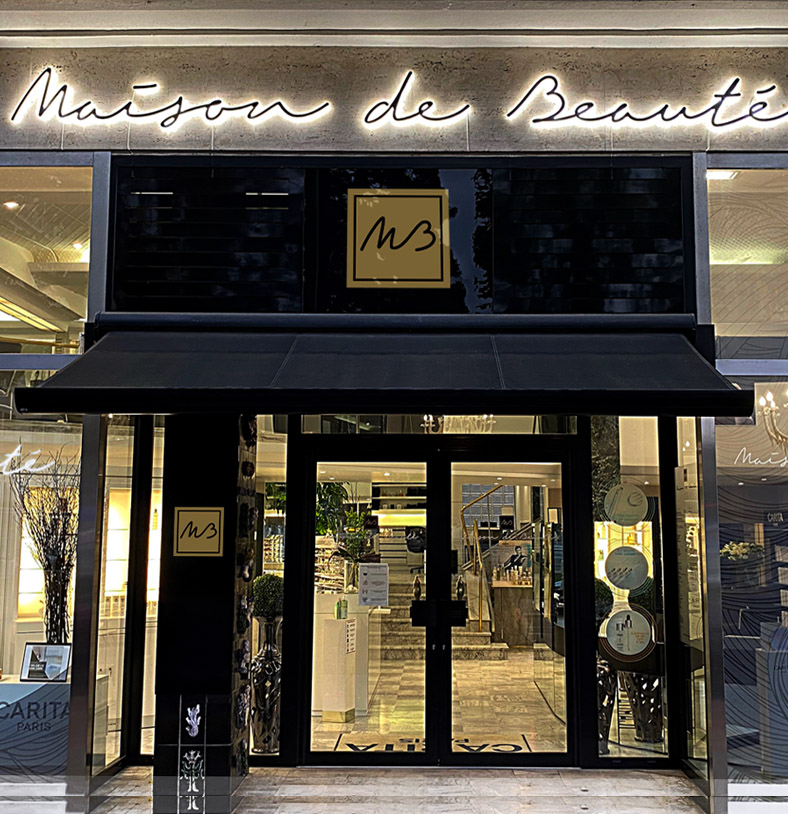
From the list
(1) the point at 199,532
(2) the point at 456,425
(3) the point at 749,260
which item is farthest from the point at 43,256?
(3) the point at 749,260

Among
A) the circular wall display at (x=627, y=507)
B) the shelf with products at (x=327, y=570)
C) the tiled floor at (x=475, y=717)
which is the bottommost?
the tiled floor at (x=475, y=717)

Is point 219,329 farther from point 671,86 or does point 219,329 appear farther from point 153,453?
point 671,86

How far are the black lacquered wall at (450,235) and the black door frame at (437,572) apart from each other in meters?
1.14

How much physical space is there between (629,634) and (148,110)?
5436 mm

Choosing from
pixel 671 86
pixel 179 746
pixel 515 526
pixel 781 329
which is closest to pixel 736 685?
pixel 515 526

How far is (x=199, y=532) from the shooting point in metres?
5.83

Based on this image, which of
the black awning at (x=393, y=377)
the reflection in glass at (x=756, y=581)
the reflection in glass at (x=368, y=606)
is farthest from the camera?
the reflection in glass at (x=368, y=606)

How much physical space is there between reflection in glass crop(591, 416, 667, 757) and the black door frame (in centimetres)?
10

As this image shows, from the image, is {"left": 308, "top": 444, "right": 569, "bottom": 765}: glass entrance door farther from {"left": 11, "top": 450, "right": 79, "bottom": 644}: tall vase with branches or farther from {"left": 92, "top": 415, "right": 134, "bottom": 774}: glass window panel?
{"left": 11, "top": 450, "right": 79, "bottom": 644}: tall vase with branches

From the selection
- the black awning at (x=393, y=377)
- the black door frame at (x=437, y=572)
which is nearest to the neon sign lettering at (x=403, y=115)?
the black awning at (x=393, y=377)

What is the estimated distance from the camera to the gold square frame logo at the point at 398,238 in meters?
6.17

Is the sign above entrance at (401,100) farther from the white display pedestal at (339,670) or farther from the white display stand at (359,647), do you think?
the white display pedestal at (339,670)

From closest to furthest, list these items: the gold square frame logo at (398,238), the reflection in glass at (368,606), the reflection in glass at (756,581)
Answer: the reflection in glass at (756,581) → the gold square frame logo at (398,238) → the reflection in glass at (368,606)

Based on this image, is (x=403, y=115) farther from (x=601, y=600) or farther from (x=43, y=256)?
(x=601, y=600)
